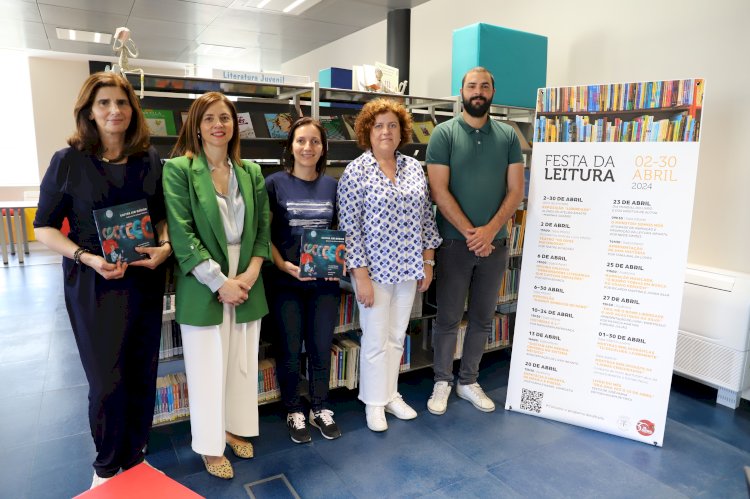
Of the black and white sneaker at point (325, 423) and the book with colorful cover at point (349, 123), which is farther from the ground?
the book with colorful cover at point (349, 123)

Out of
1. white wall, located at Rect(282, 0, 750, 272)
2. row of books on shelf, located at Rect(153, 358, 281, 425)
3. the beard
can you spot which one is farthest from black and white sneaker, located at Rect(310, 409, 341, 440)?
white wall, located at Rect(282, 0, 750, 272)

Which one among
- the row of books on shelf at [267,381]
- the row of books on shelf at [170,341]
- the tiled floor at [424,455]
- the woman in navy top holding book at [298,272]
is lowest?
the tiled floor at [424,455]

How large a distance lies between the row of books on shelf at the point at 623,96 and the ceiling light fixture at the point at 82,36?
6.66 metres

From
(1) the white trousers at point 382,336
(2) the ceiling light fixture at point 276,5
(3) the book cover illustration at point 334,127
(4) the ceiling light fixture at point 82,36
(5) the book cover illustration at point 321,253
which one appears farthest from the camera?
(4) the ceiling light fixture at point 82,36

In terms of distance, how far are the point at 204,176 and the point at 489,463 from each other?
1876 mm

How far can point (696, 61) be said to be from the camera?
130 inches

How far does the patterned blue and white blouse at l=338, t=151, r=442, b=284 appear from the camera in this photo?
8.45 ft

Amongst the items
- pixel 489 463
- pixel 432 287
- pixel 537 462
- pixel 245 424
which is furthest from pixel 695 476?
pixel 245 424

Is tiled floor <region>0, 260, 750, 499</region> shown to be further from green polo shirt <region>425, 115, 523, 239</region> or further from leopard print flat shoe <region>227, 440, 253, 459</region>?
green polo shirt <region>425, 115, 523, 239</region>

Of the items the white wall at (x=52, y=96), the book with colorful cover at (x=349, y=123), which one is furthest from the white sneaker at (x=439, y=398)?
the white wall at (x=52, y=96)

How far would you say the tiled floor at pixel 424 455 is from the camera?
7.65ft

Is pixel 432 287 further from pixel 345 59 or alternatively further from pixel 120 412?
pixel 345 59

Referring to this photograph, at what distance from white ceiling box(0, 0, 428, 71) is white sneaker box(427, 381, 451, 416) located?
4.12 metres

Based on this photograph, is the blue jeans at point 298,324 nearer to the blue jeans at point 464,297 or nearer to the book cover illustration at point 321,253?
the book cover illustration at point 321,253
